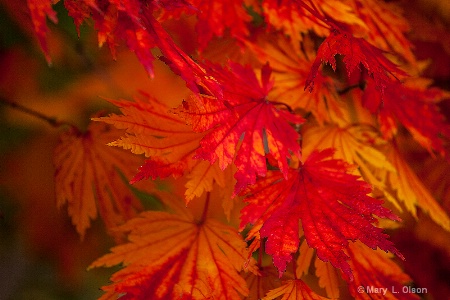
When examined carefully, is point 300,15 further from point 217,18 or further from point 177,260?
point 177,260

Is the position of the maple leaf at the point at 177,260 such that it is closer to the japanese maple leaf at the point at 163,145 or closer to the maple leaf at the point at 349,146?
the japanese maple leaf at the point at 163,145

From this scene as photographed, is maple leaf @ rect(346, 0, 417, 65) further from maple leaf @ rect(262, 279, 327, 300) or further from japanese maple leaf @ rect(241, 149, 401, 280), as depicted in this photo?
maple leaf @ rect(262, 279, 327, 300)

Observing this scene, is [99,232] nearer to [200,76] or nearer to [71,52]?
[71,52]

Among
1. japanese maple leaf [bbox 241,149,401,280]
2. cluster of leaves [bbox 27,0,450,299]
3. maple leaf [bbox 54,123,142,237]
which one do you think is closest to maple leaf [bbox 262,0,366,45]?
cluster of leaves [bbox 27,0,450,299]

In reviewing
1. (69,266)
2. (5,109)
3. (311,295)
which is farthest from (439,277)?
(5,109)

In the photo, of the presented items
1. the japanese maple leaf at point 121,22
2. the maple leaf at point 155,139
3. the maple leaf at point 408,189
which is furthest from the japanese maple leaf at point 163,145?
the maple leaf at point 408,189
